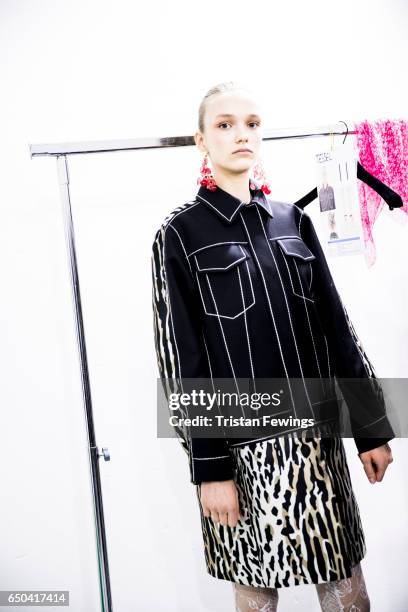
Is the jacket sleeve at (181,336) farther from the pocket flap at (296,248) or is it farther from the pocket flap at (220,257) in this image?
the pocket flap at (296,248)

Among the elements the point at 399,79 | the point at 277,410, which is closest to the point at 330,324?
the point at 277,410

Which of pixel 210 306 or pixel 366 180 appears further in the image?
pixel 366 180

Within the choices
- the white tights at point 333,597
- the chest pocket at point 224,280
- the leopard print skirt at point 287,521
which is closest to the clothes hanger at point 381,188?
the chest pocket at point 224,280

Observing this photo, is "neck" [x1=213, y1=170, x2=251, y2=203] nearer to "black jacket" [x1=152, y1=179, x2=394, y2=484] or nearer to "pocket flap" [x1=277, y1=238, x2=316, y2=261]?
"black jacket" [x1=152, y1=179, x2=394, y2=484]

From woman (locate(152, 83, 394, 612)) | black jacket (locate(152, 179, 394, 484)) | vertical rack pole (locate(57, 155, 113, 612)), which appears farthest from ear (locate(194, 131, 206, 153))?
vertical rack pole (locate(57, 155, 113, 612))

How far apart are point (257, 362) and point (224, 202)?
38 centimetres

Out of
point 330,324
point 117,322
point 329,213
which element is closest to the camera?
point 330,324

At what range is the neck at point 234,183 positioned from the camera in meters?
1.36

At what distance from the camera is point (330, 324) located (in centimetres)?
136

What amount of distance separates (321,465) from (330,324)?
0.33 m

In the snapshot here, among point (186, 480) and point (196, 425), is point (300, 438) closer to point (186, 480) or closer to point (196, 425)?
point (196, 425)

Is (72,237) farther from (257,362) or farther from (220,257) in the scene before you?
(257,362)

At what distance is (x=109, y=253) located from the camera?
1.83 metres

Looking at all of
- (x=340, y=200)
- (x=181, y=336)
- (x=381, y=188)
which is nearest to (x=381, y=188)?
(x=381, y=188)
